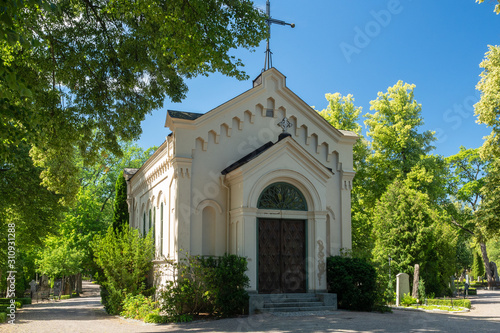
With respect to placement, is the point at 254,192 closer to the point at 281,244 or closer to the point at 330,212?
the point at 281,244

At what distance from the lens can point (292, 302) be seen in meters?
15.8

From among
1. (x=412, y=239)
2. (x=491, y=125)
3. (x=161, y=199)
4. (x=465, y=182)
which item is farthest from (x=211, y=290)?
(x=465, y=182)

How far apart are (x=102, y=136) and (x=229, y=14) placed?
6.38 m

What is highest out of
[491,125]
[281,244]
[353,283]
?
[491,125]

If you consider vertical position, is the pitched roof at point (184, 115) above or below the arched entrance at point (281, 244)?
above

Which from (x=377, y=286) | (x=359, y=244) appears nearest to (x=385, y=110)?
(x=359, y=244)

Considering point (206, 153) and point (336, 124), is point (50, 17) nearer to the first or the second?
point (206, 153)

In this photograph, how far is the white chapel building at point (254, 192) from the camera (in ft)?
53.5

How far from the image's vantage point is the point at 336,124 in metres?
35.3

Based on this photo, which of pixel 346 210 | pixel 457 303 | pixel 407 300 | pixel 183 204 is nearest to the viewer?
pixel 183 204

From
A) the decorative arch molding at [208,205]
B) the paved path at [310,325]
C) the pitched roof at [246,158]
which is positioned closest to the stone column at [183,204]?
the decorative arch molding at [208,205]

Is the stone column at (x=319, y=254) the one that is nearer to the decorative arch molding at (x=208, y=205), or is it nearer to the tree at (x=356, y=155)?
the decorative arch molding at (x=208, y=205)

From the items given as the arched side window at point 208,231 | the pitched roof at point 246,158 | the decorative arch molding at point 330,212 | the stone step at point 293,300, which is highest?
the pitched roof at point 246,158

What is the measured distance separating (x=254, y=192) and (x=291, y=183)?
167 centimetres
